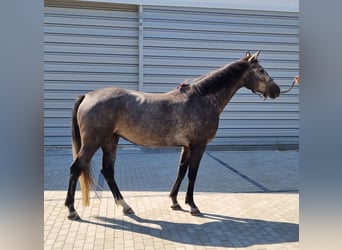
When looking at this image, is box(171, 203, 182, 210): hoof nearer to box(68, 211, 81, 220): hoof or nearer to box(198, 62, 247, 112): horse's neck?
box(68, 211, 81, 220): hoof

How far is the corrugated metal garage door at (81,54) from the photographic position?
8836mm

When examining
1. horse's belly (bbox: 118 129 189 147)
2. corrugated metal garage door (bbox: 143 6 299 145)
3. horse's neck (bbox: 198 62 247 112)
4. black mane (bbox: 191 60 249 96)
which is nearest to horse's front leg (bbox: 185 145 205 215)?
horse's belly (bbox: 118 129 189 147)

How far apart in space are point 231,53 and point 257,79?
593 cm

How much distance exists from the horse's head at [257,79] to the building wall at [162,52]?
5464 millimetres

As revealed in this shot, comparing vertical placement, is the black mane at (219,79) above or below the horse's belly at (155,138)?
above

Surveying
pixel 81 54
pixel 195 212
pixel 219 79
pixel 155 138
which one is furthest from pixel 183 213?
pixel 81 54

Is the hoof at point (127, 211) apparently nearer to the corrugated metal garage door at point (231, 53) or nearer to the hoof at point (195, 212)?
the hoof at point (195, 212)

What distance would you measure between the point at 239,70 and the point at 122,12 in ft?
20.4

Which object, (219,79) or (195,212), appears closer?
(195,212)

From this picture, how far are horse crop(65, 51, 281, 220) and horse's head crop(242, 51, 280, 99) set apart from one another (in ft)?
0.04

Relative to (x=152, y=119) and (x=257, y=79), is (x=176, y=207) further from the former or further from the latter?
(x=257, y=79)

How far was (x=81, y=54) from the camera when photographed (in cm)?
898

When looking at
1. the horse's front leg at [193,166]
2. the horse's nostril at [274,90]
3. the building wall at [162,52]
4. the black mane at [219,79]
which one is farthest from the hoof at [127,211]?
the building wall at [162,52]

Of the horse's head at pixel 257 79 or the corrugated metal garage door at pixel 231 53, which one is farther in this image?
the corrugated metal garage door at pixel 231 53
